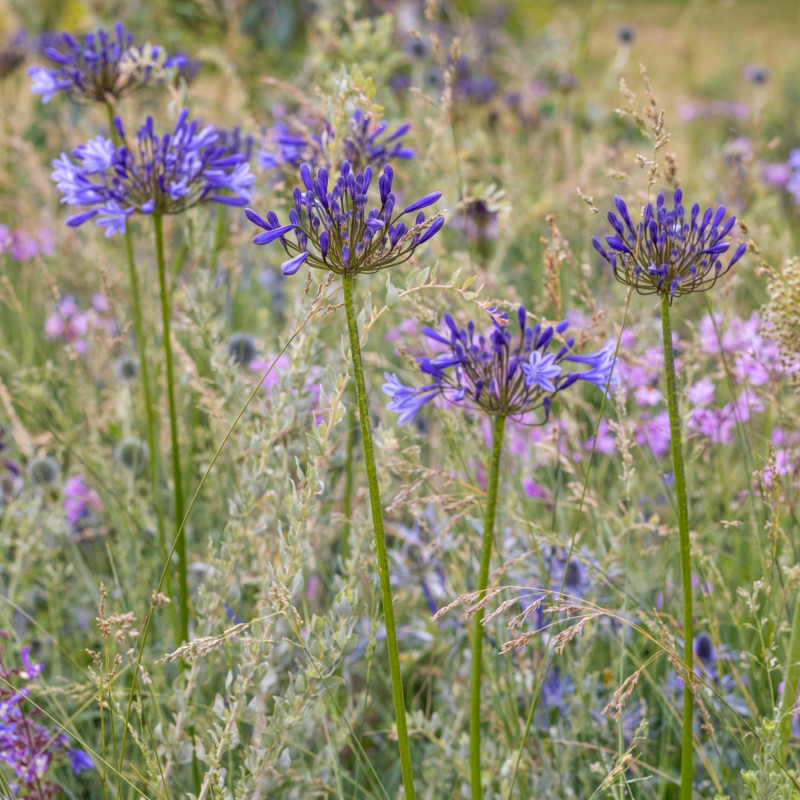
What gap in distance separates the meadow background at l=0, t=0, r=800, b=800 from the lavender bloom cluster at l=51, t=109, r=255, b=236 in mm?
233

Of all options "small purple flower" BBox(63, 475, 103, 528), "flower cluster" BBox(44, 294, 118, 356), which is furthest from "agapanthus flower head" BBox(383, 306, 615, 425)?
"flower cluster" BBox(44, 294, 118, 356)

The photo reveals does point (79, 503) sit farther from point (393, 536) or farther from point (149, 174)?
point (149, 174)

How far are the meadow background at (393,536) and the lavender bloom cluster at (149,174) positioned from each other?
23cm

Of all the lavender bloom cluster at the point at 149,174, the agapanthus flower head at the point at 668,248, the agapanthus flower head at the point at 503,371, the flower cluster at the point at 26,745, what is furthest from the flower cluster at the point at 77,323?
the agapanthus flower head at the point at 668,248

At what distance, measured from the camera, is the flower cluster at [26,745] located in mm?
1550

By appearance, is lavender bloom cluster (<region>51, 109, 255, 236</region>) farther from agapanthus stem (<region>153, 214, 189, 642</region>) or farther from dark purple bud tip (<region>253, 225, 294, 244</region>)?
dark purple bud tip (<region>253, 225, 294, 244</region>)

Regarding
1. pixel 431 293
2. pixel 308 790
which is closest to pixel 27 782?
pixel 308 790

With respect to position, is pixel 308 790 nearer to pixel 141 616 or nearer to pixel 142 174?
pixel 141 616

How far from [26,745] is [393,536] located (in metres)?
1.46

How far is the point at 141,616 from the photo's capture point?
7.39ft

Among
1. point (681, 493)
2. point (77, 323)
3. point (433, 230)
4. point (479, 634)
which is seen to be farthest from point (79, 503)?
point (681, 493)

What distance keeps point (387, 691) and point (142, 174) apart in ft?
4.97

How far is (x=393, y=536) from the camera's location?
2885 millimetres

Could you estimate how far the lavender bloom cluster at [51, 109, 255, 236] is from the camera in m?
1.80
